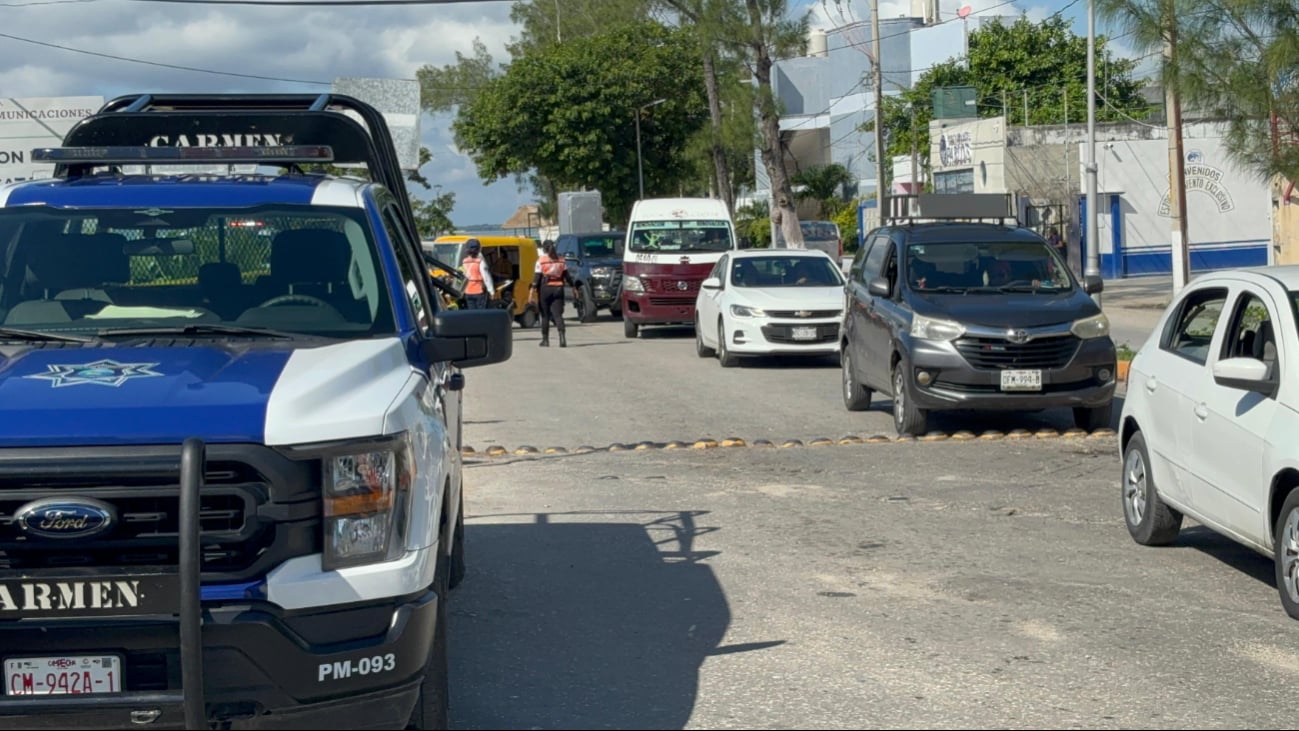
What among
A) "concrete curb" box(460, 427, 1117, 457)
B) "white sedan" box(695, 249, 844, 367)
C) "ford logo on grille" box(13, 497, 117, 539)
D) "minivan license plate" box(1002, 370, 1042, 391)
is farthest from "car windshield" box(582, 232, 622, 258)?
"ford logo on grille" box(13, 497, 117, 539)

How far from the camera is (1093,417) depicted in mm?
13586

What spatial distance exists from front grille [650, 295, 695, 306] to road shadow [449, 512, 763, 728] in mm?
A: 17879

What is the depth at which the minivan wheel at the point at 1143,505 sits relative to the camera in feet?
27.9

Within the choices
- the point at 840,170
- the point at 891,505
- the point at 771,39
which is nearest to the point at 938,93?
the point at 840,170

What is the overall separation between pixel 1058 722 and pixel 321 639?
266 centimetres

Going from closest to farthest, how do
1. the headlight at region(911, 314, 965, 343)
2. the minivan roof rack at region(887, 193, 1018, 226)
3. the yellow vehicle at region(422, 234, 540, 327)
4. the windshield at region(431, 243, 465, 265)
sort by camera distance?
the headlight at region(911, 314, 965, 343) → the minivan roof rack at region(887, 193, 1018, 226) → the yellow vehicle at region(422, 234, 540, 327) → the windshield at region(431, 243, 465, 265)

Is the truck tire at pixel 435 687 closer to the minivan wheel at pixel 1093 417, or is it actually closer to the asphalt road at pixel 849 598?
the asphalt road at pixel 849 598

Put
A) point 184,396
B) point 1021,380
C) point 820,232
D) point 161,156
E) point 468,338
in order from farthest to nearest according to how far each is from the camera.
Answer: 1. point 820,232
2. point 1021,380
3. point 161,156
4. point 468,338
5. point 184,396

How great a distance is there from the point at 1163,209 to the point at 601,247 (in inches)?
694

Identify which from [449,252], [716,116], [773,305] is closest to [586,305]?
[449,252]

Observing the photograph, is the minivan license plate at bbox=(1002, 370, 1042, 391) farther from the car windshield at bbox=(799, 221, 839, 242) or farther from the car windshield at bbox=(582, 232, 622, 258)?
the car windshield at bbox=(799, 221, 839, 242)

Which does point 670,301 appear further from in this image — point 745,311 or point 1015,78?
point 1015,78

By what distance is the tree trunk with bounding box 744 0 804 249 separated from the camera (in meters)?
34.9

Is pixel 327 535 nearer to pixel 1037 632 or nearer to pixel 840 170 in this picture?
pixel 1037 632
